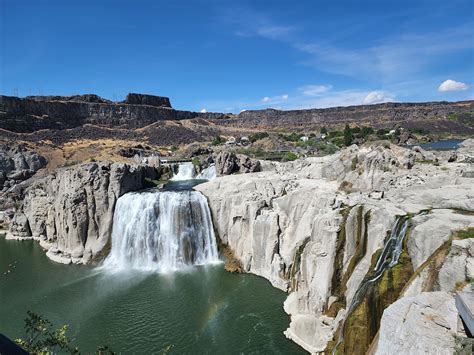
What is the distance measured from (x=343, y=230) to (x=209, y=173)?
31.9 m

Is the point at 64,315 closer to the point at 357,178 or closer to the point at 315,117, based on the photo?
the point at 357,178

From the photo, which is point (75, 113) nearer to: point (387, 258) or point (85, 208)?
point (85, 208)

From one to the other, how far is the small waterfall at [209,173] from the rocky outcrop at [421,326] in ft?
129

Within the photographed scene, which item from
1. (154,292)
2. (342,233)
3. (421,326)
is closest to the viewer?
Result: (421,326)

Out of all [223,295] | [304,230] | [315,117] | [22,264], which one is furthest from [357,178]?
[315,117]

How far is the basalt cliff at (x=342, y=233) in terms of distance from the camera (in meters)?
11.8

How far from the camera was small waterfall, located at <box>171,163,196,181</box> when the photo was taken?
51.6m

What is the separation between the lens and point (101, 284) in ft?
88.6

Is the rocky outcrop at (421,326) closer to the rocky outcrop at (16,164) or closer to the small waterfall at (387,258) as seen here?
the small waterfall at (387,258)

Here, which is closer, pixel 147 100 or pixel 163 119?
pixel 163 119

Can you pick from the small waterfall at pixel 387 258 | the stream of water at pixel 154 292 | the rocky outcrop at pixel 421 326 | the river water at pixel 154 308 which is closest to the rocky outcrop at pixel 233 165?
the stream of water at pixel 154 292

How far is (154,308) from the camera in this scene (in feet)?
74.4

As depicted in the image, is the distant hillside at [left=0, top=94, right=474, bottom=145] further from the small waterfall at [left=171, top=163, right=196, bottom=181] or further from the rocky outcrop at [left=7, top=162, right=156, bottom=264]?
the rocky outcrop at [left=7, top=162, right=156, bottom=264]

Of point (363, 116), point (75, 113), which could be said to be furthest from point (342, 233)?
point (363, 116)
